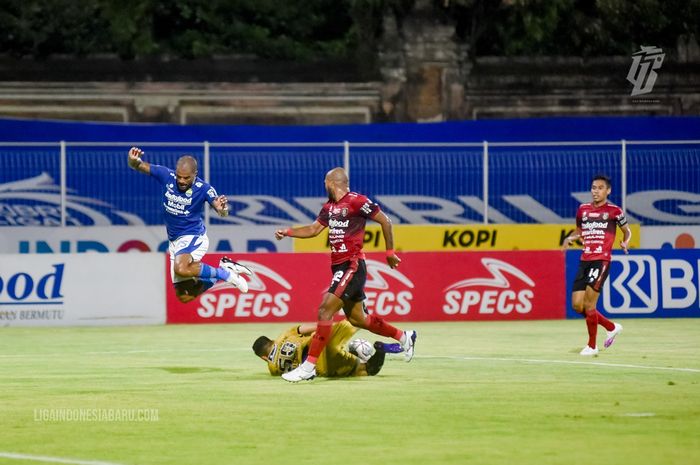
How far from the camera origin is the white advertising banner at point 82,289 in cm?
2456

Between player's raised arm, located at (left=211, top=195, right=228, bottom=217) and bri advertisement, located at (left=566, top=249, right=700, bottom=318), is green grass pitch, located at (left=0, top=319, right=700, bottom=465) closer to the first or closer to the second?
player's raised arm, located at (left=211, top=195, right=228, bottom=217)

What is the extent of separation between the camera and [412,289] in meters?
25.5

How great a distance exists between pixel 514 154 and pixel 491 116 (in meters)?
6.65

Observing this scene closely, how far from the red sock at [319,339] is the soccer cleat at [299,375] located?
11cm

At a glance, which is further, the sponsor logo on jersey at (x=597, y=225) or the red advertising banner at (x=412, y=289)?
the red advertising banner at (x=412, y=289)

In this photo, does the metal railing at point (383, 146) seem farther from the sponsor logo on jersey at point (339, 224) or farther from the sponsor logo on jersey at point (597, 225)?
the sponsor logo on jersey at point (339, 224)

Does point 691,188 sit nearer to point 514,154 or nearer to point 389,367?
point 514,154

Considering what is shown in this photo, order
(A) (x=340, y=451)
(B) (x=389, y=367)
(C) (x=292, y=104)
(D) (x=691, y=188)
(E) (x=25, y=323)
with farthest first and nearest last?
(C) (x=292, y=104) → (D) (x=691, y=188) → (E) (x=25, y=323) → (B) (x=389, y=367) → (A) (x=340, y=451)

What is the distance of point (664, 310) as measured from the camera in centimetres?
2570

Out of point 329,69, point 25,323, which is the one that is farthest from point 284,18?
point 25,323

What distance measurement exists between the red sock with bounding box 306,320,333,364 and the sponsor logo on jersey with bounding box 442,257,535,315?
35.2 feet

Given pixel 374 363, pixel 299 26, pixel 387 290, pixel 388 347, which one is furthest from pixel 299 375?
pixel 299 26

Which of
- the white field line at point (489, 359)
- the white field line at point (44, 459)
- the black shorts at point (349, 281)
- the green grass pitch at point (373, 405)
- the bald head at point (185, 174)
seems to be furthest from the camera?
the bald head at point (185, 174)

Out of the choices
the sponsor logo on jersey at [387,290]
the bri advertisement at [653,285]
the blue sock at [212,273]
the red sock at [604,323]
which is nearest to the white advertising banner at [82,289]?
the sponsor logo on jersey at [387,290]
